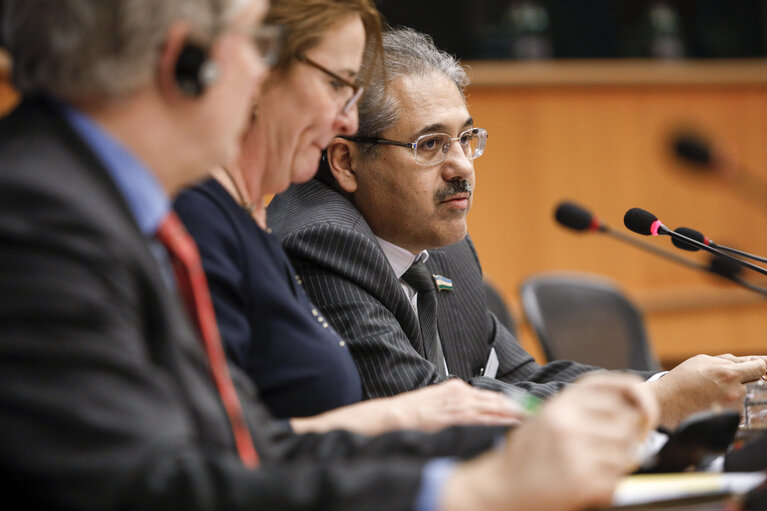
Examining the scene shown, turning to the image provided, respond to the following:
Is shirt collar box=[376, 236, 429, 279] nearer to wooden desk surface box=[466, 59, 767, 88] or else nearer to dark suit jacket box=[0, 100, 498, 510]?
dark suit jacket box=[0, 100, 498, 510]

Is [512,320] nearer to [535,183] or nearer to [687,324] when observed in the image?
[535,183]

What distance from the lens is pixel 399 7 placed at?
185 inches

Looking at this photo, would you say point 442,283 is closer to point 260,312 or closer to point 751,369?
point 751,369

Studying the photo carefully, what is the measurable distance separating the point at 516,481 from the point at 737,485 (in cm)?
33

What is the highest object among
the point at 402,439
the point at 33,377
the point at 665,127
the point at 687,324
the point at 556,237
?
the point at 33,377

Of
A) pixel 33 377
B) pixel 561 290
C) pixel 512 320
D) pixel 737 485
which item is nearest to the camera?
pixel 33 377

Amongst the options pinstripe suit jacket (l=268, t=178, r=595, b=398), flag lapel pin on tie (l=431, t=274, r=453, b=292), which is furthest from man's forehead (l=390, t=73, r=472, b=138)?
flag lapel pin on tie (l=431, t=274, r=453, b=292)

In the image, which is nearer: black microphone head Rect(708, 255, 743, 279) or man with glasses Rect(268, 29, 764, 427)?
man with glasses Rect(268, 29, 764, 427)

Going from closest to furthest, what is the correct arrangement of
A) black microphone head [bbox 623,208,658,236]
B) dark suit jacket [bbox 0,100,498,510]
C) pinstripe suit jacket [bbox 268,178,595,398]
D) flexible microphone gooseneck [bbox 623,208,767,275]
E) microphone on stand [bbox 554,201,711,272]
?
dark suit jacket [bbox 0,100,498,510]
pinstripe suit jacket [bbox 268,178,595,398]
flexible microphone gooseneck [bbox 623,208,767,275]
black microphone head [bbox 623,208,658,236]
microphone on stand [bbox 554,201,711,272]

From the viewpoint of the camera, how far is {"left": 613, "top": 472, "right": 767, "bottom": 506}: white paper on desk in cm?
90

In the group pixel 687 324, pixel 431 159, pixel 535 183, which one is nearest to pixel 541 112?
pixel 535 183

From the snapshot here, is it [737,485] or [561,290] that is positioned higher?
[737,485]

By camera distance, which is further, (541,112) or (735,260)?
(541,112)

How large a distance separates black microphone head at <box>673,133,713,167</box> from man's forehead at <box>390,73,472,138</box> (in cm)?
47
